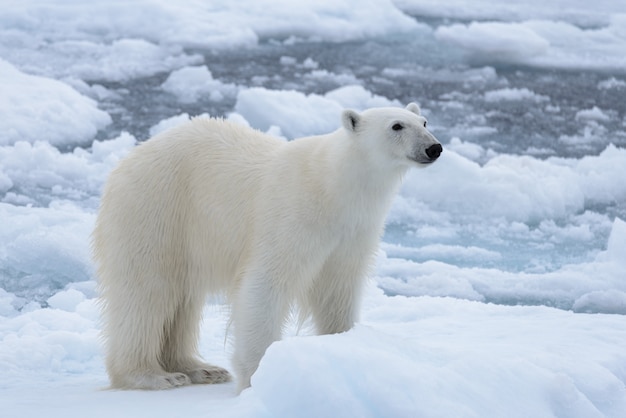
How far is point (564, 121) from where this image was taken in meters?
10.3

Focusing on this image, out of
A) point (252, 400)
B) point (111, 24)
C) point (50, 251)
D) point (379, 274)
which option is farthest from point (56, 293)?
point (111, 24)

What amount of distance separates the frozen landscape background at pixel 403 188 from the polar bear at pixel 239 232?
0.24 meters

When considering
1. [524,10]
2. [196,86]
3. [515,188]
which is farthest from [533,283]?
[524,10]

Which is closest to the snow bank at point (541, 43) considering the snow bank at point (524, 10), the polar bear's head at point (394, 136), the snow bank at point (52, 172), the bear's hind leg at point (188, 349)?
the snow bank at point (524, 10)

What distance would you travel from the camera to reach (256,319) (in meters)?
3.61

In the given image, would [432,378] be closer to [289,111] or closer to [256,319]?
[256,319]

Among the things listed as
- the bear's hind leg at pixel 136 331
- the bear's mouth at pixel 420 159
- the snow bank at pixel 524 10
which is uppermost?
the bear's mouth at pixel 420 159

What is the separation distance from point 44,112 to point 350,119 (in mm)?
5958

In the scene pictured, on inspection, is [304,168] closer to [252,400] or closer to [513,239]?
[252,400]

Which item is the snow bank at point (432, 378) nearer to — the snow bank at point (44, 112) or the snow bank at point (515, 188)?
the snow bank at point (515, 188)

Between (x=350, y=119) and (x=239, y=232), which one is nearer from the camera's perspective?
(x=350, y=119)

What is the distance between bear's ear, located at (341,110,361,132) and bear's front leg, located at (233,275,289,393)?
62 cm

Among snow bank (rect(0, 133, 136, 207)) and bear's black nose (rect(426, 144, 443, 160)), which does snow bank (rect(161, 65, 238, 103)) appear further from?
bear's black nose (rect(426, 144, 443, 160))

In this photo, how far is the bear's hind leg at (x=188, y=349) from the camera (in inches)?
163
